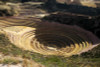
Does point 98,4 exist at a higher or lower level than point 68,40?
higher

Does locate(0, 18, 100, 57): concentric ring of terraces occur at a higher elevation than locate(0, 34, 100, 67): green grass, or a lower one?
lower

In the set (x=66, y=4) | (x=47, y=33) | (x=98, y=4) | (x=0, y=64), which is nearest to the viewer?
(x=0, y=64)

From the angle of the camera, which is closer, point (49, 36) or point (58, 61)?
point (58, 61)

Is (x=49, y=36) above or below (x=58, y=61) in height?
below

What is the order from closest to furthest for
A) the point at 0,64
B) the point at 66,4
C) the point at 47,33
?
the point at 0,64 < the point at 47,33 < the point at 66,4

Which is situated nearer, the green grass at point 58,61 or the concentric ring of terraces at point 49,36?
the green grass at point 58,61

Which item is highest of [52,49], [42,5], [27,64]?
[42,5]

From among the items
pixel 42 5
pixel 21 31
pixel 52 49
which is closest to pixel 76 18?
pixel 52 49

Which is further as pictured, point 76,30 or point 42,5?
point 42,5

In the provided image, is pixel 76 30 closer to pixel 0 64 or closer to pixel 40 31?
pixel 40 31

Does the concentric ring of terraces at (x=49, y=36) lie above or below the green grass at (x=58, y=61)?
below

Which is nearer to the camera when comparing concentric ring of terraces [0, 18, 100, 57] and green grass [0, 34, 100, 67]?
green grass [0, 34, 100, 67]
